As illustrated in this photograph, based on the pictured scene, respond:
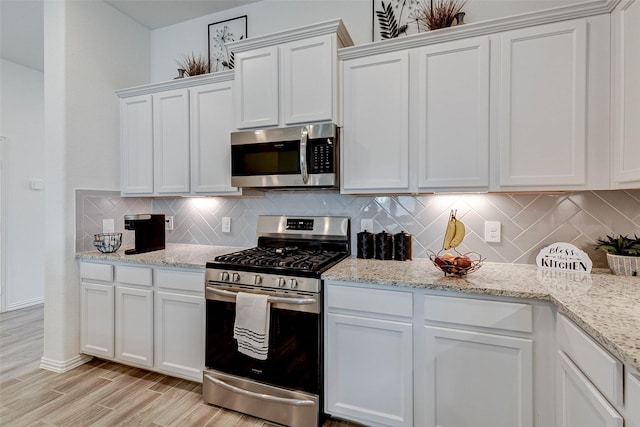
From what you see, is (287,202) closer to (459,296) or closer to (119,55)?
(459,296)

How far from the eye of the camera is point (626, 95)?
4.91 ft

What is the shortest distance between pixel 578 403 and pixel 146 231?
285 cm

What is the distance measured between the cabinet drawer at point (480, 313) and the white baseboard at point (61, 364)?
2764 mm

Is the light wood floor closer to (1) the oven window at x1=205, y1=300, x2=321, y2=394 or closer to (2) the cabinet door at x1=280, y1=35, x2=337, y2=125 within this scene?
(1) the oven window at x1=205, y1=300, x2=321, y2=394

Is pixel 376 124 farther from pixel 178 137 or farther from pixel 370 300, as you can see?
pixel 178 137

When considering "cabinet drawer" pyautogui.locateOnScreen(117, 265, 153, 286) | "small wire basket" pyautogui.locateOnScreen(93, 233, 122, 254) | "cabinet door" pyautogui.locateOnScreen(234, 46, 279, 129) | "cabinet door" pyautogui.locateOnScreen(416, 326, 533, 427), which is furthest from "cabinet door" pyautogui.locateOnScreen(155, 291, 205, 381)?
"cabinet door" pyautogui.locateOnScreen(416, 326, 533, 427)

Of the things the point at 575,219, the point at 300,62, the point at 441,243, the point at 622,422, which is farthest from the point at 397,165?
the point at 622,422

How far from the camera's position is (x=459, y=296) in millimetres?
1514

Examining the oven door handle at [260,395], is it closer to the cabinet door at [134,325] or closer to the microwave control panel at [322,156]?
the cabinet door at [134,325]

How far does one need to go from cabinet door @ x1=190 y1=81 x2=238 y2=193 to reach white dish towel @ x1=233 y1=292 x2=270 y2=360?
3.16 ft

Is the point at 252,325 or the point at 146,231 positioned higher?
the point at 146,231

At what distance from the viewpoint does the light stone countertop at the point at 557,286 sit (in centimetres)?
98

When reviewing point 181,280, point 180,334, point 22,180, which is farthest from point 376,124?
point 22,180

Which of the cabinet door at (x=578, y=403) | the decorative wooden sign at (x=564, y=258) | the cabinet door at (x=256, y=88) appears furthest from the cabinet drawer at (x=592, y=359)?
the cabinet door at (x=256, y=88)
